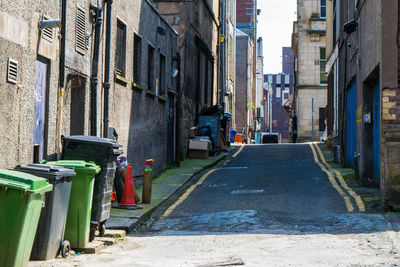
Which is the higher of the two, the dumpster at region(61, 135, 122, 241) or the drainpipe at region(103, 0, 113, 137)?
the drainpipe at region(103, 0, 113, 137)

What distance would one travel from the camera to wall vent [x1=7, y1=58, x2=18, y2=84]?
830 centimetres

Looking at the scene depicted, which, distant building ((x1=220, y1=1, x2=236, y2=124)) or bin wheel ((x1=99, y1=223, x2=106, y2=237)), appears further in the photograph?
distant building ((x1=220, y1=1, x2=236, y2=124))

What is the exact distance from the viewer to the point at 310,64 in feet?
150

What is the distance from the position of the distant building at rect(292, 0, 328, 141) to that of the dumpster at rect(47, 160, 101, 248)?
37635 mm

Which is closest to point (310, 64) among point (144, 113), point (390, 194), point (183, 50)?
point (183, 50)

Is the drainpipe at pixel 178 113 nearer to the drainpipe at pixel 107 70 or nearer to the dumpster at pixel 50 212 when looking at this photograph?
the drainpipe at pixel 107 70

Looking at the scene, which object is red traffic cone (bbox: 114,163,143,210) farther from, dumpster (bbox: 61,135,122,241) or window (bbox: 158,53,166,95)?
window (bbox: 158,53,166,95)

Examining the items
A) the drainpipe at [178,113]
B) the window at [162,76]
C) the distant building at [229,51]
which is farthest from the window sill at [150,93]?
the distant building at [229,51]

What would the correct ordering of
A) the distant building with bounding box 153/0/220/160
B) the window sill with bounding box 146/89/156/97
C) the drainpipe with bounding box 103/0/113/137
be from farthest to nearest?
the distant building with bounding box 153/0/220/160 → the window sill with bounding box 146/89/156/97 → the drainpipe with bounding box 103/0/113/137

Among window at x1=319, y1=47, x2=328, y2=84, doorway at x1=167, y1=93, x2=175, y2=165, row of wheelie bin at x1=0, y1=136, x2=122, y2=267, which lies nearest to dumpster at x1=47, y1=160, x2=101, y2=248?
row of wheelie bin at x1=0, y1=136, x2=122, y2=267

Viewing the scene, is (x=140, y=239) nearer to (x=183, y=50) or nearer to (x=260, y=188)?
(x=260, y=188)

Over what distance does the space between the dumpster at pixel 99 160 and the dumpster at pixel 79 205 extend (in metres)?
0.55

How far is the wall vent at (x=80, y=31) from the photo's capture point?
11.3 metres

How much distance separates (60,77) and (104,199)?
8.82ft
